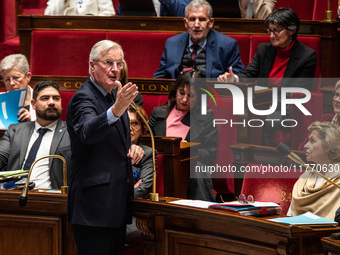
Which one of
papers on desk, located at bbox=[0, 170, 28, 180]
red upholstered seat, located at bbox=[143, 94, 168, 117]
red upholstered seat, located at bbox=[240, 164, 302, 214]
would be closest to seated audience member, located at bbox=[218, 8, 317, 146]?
red upholstered seat, located at bbox=[143, 94, 168, 117]

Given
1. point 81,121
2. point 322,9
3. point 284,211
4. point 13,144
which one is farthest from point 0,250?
point 322,9

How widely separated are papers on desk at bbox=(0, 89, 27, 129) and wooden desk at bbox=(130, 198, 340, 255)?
1050mm

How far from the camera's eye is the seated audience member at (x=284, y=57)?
108 inches

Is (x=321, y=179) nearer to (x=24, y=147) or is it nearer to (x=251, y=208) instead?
(x=251, y=208)

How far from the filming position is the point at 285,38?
2785 mm

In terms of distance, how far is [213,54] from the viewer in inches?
120

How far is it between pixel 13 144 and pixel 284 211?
3.61 feet

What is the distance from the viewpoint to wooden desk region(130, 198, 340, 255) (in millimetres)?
1465

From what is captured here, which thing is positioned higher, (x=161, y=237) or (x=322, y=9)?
(x=322, y=9)

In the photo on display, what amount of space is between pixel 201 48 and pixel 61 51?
3.00 feet

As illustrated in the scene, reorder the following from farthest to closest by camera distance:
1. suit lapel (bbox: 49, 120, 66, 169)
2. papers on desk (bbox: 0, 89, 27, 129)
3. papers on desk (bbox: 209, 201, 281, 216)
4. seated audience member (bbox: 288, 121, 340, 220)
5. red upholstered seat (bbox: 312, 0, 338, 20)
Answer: red upholstered seat (bbox: 312, 0, 338, 20) → papers on desk (bbox: 0, 89, 27, 129) → suit lapel (bbox: 49, 120, 66, 169) → seated audience member (bbox: 288, 121, 340, 220) → papers on desk (bbox: 209, 201, 281, 216)

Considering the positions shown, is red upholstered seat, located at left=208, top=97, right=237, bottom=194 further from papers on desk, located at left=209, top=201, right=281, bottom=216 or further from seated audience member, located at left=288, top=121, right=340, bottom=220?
papers on desk, located at left=209, top=201, right=281, bottom=216

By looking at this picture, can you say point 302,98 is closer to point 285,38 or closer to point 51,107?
point 285,38

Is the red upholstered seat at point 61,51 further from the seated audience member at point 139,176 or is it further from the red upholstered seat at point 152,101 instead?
the seated audience member at point 139,176
